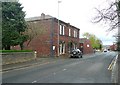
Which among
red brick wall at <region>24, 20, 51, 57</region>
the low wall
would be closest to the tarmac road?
the low wall

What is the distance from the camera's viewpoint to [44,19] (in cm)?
4872

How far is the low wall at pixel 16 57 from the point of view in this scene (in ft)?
91.0

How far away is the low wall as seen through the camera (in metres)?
27.7

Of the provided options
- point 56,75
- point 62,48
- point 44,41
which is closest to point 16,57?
point 56,75

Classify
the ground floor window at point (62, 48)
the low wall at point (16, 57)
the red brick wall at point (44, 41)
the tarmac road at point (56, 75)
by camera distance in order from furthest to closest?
the ground floor window at point (62, 48) < the red brick wall at point (44, 41) < the low wall at point (16, 57) < the tarmac road at point (56, 75)

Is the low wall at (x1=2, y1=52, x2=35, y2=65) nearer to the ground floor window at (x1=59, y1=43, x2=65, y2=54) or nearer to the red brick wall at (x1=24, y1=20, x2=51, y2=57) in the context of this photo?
the red brick wall at (x1=24, y1=20, x2=51, y2=57)

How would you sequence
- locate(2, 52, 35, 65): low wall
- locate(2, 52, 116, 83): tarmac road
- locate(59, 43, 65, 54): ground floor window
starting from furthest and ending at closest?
locate(59, 43, 65, 54): ground floor window → locate(2, 52, 35, 65): low wall → locate(2, 52, 116, 83): tarmac road

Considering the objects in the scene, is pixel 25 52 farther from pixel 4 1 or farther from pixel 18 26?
pixel 4 1

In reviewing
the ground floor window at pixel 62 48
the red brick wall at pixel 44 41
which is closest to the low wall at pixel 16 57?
A: the red brick wall at pixel 44 41

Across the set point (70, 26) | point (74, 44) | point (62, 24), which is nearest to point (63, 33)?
point (62, 24)

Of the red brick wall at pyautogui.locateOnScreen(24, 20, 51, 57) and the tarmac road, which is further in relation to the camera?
the red brick wall at pyautogui.locateOnScreen(24, 20, 51, 57)

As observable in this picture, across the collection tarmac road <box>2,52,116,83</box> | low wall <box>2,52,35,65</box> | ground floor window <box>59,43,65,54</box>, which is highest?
ground floor window <box>59,43,65,54</box>

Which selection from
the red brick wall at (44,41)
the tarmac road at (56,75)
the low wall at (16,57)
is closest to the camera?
the tarmac road at (56,75)

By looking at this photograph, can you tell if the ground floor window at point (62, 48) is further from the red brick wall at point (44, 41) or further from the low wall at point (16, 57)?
the low wall at point (16, 57)
